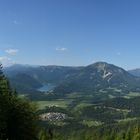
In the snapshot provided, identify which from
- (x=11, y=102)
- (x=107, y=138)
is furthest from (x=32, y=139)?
(x=107, y=138)

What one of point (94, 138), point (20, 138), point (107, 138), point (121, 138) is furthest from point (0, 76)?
point (94, 138)

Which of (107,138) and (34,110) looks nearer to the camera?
(34,110)

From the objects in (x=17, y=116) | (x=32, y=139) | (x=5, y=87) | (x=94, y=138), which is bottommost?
(x=94, y=138)

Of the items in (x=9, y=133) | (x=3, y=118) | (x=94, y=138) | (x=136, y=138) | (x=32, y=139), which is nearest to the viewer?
(x=3, y=118)

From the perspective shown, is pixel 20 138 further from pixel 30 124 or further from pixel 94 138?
pixel 94 138

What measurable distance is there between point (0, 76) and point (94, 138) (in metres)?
117

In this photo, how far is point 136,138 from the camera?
124 m

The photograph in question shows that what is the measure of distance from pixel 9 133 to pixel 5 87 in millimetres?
7853

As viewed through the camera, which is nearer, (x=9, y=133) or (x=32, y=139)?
(x=9, y=133)

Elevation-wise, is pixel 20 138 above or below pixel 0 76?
below

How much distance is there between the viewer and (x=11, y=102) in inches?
2499

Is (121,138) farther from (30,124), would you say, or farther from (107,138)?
(30,124)

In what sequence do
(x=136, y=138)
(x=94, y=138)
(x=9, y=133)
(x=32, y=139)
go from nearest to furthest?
(x=9, y=133), (x=32, y=139), (x=136, y=138), (x=94, y=138)

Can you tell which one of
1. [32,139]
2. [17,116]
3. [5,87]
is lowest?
[32,139]
